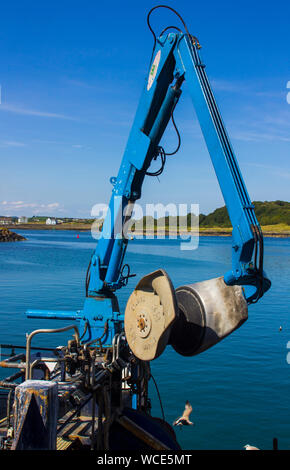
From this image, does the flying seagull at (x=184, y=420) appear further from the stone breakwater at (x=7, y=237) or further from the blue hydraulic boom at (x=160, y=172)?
the stone breakwater at (x=7, y=237)

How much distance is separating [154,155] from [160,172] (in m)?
0.44

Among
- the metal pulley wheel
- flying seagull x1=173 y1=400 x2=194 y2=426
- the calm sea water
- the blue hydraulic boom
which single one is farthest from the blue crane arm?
the calm sea water

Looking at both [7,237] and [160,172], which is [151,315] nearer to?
[160,172]

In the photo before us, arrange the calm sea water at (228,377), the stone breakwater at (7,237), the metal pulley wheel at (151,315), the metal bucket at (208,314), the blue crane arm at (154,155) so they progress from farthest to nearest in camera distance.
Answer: the stone breakwater at (7,237), the calm sea water at (228,377), the blue crane arm at (154,155), the metal bucket at (208,314), the metal pulley wheel at (151,315)

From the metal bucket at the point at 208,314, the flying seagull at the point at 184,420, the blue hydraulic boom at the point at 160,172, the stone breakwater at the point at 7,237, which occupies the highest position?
the stone breakwater at the point at 7,237

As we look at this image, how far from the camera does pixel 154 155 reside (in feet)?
38.1

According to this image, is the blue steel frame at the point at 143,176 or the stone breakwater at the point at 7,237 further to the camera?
the stone breakwater at the point at 7,237

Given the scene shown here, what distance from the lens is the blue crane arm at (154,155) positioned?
7637mm

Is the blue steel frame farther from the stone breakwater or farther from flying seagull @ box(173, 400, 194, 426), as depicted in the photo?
the stone breakwater

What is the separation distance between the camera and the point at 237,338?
2569cm

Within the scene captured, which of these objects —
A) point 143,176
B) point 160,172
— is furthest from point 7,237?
point 160,172

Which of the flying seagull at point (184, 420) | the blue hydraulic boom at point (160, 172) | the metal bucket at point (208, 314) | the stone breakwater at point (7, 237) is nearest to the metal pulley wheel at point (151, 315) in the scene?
the metal bucket at point (208, 314)

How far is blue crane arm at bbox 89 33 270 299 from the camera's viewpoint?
7.64m
